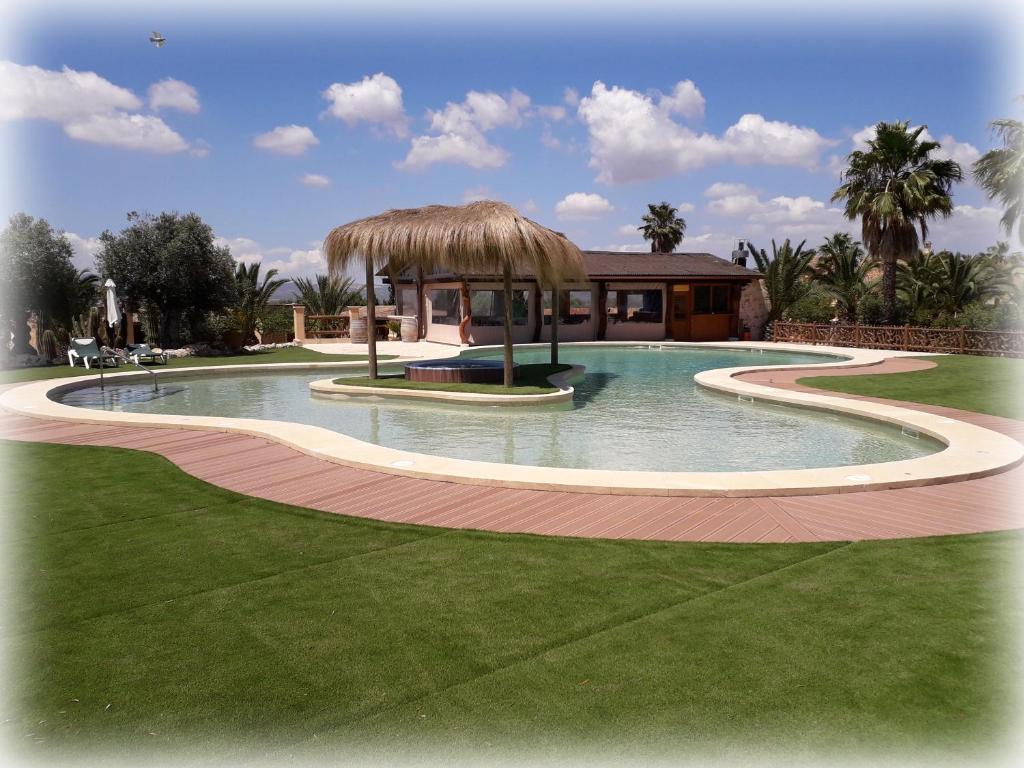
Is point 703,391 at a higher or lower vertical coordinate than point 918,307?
lower

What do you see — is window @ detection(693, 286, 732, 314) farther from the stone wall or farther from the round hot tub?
the round hot tub

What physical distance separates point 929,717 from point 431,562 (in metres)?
3.47

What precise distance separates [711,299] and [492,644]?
3174 cm

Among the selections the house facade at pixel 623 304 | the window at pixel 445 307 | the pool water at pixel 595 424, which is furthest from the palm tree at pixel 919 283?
the window at pixel 445 307

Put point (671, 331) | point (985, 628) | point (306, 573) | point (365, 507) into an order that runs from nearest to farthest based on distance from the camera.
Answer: point (985, 628)
point (306, 573)
point (365, 507)
point (671, 331)

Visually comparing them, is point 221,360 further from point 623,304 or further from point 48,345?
point 623,304

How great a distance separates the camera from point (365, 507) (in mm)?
7141

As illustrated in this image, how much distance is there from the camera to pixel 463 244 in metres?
15.0

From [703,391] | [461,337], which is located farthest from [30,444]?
[461,337]

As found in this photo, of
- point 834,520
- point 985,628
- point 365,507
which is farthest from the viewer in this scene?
point 365,507

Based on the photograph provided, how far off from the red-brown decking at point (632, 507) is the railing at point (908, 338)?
20.2 metres

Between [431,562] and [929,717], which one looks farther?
[431,562]

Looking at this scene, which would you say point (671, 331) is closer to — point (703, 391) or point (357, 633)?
point (703, 391)

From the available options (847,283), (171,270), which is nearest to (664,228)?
(847,283)
